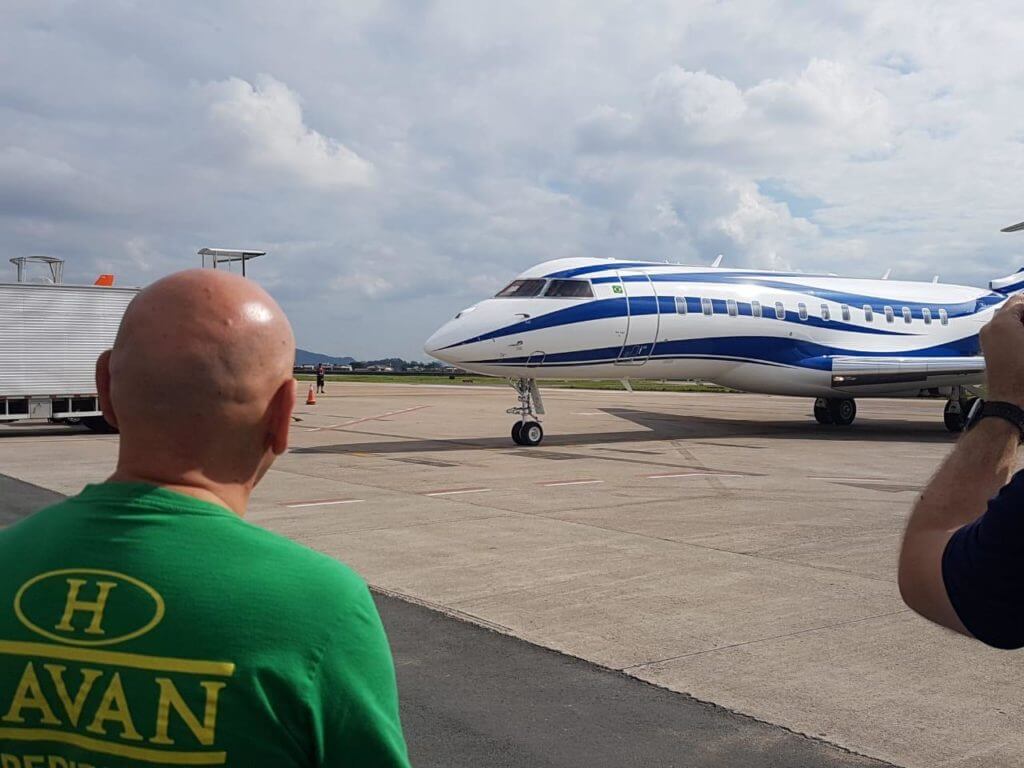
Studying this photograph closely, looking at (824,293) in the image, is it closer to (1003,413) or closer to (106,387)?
(1003,413)

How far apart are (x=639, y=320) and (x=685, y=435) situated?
416 cm

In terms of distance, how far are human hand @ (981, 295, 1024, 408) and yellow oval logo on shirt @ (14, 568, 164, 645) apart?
1.59m

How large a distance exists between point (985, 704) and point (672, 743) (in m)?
1.78

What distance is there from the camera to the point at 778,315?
21.2 metres

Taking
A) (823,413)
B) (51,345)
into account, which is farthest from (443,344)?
(823,413)

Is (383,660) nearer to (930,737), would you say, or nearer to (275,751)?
(275,751)

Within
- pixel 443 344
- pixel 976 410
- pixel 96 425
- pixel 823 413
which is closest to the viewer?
pixel 976 410

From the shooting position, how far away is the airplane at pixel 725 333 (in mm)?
17781

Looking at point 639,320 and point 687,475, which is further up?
point 639,320

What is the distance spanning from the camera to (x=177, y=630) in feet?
4.62

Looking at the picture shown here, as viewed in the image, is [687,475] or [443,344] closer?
[687,475]

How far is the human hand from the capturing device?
1.90 m

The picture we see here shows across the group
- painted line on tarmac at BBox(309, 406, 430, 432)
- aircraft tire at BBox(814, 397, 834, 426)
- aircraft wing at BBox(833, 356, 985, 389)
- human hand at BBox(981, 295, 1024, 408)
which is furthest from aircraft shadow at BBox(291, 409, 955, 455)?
human hand at BBox(981, 295, 1024, 408)

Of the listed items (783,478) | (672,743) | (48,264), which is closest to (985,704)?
(672,743)
